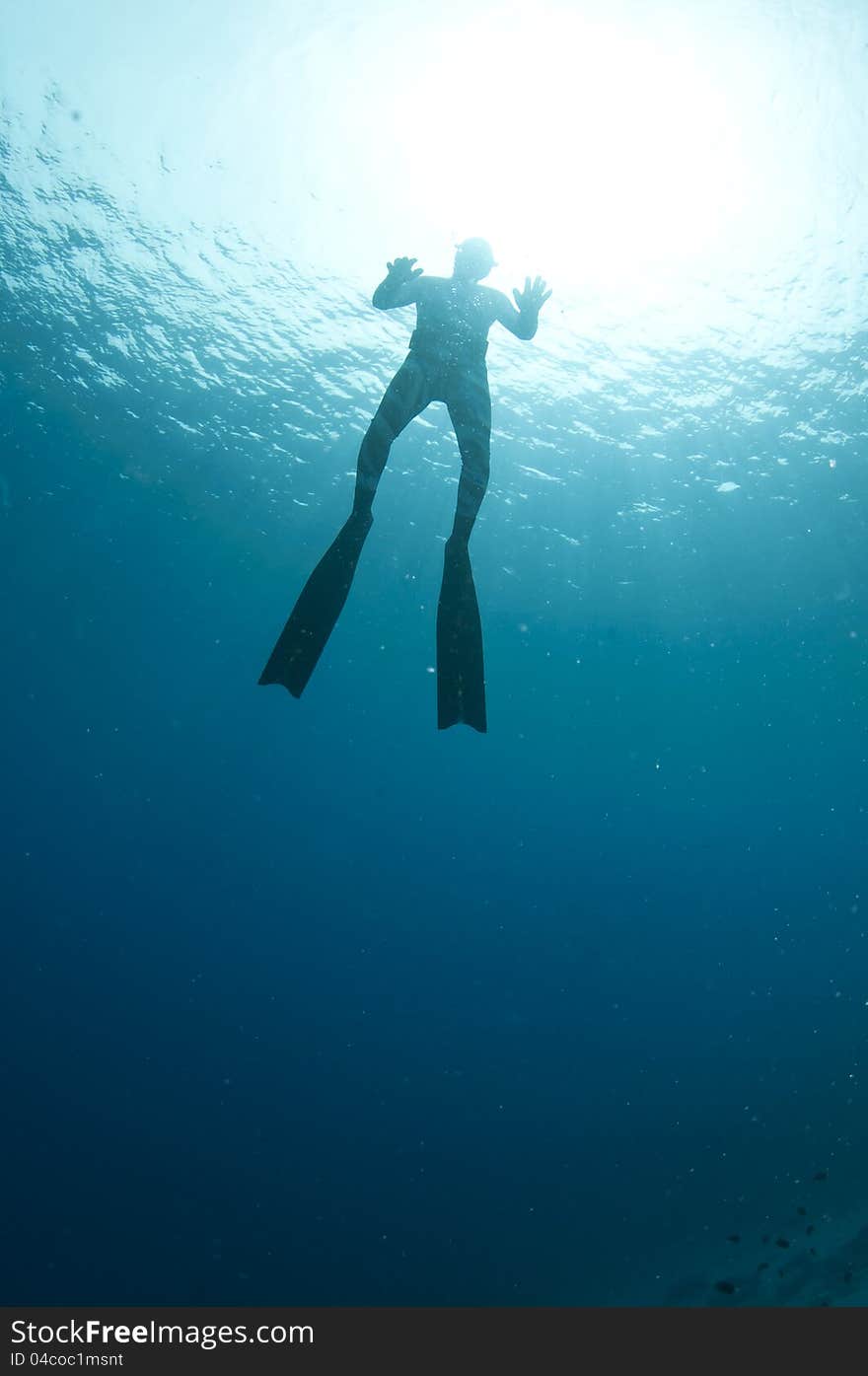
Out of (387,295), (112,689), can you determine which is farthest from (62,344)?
(112,689)

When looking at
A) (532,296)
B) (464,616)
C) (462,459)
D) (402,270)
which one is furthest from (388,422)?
(532,296)

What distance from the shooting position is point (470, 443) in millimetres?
3637

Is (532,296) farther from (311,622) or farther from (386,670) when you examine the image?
(386,670)

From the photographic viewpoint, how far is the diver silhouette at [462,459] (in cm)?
341

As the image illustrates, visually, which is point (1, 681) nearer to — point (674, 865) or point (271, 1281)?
point (271, 1281)

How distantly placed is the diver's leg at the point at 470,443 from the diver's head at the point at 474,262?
857 mm

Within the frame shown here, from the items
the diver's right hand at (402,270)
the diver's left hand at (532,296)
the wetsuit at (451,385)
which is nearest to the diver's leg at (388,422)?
Result: the wetsuit at (451,385)

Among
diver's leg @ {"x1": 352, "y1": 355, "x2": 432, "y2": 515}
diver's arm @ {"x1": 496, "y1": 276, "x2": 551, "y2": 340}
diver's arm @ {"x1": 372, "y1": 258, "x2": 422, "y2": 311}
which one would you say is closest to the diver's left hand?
diver's arm @ {"x1": 496, "y1": 276, "x2": 551, "y2": 340}

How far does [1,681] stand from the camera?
39719mm

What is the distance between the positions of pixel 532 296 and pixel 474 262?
42 cm

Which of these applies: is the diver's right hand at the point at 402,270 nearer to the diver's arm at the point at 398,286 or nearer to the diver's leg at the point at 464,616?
the diver's arm at the point at 398,286

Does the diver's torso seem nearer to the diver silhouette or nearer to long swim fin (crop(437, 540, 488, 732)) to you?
the diver silhouette

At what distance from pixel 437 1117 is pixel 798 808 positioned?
38.2 m

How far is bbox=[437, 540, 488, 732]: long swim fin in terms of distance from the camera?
3.49 m
